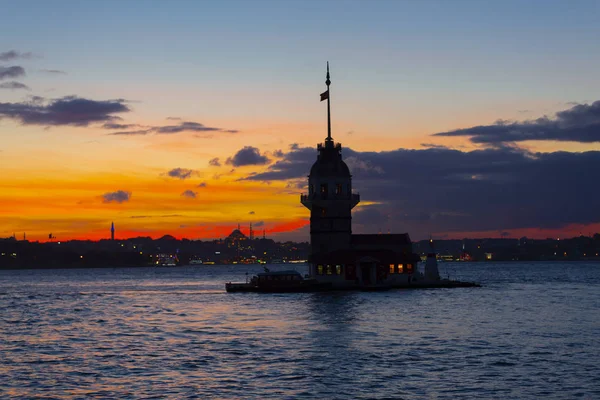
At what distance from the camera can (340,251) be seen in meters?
115

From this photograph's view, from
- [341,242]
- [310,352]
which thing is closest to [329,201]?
[341,242]

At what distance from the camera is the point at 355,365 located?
47.0 meters

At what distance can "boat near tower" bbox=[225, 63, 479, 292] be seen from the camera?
113688 mm

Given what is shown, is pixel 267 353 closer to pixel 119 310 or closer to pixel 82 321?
pixel 82 321

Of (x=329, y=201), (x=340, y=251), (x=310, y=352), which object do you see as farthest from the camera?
(x=329, y=201)

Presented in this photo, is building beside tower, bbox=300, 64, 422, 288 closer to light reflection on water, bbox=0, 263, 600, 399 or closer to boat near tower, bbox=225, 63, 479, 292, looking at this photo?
boat near tower, bbox=225, 63, 479, 292

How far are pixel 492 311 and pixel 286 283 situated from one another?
123 ft

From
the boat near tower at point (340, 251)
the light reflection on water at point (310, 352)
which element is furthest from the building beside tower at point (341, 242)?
the light reflection on water at point (310, 352)

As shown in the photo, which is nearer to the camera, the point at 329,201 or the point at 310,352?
the point at 310,352

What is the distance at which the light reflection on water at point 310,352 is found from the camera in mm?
40156

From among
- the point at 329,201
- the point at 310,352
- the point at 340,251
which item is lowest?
the point at 310,352

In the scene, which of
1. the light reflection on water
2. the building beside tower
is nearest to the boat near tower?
the building beside tower

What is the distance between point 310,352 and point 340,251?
61.8 meters

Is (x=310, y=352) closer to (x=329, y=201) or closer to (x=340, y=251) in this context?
(x=340, y=251)
